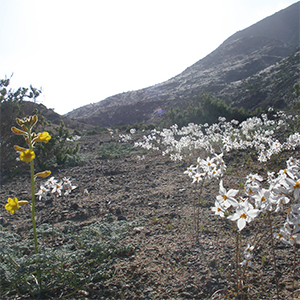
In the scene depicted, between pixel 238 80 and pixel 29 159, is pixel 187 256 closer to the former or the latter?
pixel 29 159

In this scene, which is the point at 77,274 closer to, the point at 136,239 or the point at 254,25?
the point at 136,239

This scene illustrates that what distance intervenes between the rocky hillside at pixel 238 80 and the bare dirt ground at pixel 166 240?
19.2 metres

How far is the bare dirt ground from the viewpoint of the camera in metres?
2.03

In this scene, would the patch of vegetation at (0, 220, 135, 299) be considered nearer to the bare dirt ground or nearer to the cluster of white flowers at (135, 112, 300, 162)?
the bare dirt ground

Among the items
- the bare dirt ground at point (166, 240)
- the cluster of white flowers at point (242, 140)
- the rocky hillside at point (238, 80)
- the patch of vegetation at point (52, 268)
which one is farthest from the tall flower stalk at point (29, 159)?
the rocky hillside at point (238, 80)

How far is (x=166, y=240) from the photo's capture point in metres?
2.92

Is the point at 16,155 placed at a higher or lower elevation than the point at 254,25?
lower

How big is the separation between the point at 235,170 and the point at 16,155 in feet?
24.3

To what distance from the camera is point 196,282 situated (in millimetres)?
2123

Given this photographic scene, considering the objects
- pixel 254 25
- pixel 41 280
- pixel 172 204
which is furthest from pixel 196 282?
pixel 254 25

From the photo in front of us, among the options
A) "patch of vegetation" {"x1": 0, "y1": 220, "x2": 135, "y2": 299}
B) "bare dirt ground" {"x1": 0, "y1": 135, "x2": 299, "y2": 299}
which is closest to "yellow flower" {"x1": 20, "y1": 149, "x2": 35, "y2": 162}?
"patch of vegetation" {"x1": 0, "y1": 220, "x2": 135, "y2": 299}

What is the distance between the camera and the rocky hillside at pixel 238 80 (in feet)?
84.3

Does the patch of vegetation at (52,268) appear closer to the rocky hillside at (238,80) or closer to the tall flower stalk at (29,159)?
the tall flower stalk at (29,159)

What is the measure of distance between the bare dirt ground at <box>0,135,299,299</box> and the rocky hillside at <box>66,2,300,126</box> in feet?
63.1
